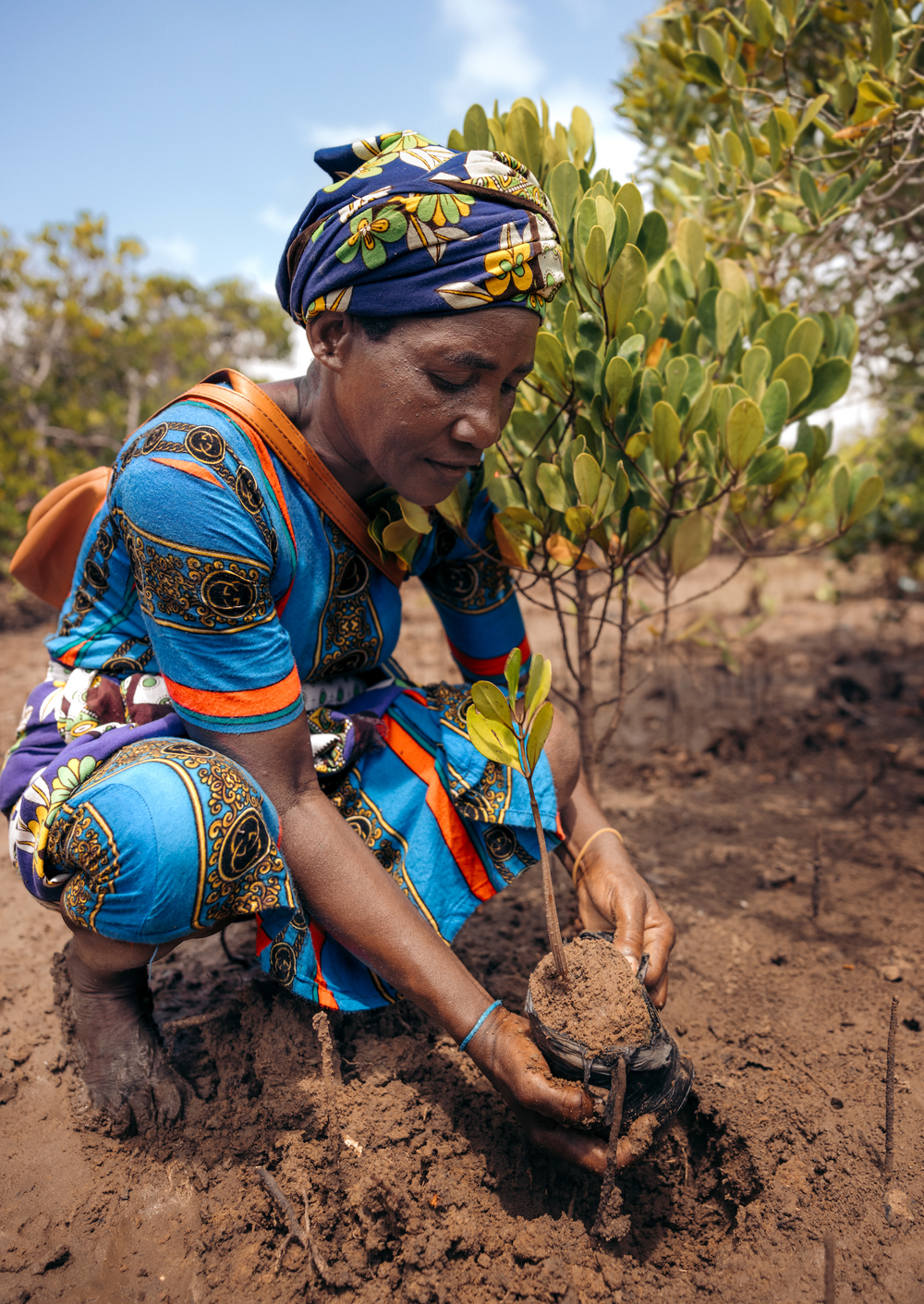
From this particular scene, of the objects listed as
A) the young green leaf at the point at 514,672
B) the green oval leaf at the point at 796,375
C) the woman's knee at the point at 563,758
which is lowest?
the woman's knee at the point at 563,758

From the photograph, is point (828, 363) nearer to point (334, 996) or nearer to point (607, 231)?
point (607, 231)

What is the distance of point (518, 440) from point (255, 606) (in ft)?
2.49

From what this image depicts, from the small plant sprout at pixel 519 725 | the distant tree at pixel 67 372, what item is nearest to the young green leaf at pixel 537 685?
the small plant sprout at pixel 519 725

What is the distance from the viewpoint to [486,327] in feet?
4.00

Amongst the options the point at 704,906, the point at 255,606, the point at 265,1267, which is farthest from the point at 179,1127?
the point at 704,906

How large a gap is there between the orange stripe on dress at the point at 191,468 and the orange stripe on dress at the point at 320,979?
2.54ft

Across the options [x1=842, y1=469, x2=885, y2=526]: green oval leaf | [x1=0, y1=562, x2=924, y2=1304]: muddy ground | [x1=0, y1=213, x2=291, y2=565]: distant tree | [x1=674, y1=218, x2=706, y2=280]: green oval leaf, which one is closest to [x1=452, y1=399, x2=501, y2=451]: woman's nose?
[x1=674, y1=218, x2=706, y2=280]: green oval leaf

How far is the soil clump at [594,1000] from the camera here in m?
1.15

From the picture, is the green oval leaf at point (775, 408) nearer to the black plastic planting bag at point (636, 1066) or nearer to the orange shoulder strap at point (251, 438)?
the orange shoulder strap at point (251, 438)

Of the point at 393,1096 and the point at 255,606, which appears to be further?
the point at 393,1096

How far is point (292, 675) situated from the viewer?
1301 millimetres

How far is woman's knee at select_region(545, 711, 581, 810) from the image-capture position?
5.20 ft

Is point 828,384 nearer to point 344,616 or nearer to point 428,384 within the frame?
point 428,384

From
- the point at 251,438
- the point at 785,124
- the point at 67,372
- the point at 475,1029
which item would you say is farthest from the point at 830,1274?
the point at 67,372
